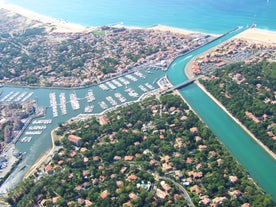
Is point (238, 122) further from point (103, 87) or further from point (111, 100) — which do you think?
point (103, 87)

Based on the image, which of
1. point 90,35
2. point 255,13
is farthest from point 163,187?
point 255,13

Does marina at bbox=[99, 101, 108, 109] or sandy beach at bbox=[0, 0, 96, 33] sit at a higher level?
sandy beach at bbox=[0, 0, 96, 33]

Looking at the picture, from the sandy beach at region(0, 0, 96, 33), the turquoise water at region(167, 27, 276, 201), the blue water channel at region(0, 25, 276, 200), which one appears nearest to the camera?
the turquoise water at region(167, 27, 276, 201)

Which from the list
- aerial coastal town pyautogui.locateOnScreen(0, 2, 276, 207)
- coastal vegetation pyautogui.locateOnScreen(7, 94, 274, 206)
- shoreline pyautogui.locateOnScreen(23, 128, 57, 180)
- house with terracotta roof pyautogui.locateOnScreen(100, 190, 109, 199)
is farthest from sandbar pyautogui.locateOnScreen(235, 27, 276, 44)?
house with terracotta roof pyautogui.locateOnScreen(100, 190, 109, 199)

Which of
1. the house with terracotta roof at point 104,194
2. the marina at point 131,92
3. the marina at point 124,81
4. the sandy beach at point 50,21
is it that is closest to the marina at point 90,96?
the marina at point 131,92

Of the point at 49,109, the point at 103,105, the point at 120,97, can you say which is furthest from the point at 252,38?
the point at 49,109

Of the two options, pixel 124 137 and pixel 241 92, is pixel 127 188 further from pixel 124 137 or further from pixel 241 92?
pixel 241 92

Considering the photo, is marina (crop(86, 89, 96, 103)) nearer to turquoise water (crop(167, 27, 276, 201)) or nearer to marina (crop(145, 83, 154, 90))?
marina (crop(145, 83, 154, 90))
